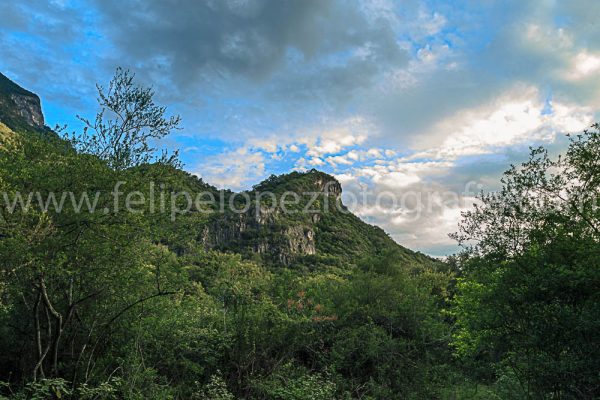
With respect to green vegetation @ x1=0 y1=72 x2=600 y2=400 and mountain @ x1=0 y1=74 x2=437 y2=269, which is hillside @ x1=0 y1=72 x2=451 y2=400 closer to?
green vegetation @ x1=0 y1=72 x2=600 y2=400

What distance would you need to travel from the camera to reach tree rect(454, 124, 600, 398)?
761cm

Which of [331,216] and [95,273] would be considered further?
[331,216]

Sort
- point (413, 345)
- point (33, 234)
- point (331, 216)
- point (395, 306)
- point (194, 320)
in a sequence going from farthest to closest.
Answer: point (331, 216) < point (395, 306) < point (413, 345) < point (194, 320) < point (33, 234)

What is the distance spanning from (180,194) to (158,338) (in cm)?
508

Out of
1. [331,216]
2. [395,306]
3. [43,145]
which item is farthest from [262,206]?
[43,145]

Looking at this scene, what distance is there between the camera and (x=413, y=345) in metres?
15.9

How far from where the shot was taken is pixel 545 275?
26.7 ft

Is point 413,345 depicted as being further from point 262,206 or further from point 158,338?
point 262,206

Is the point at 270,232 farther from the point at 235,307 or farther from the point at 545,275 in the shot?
the point at 545,275

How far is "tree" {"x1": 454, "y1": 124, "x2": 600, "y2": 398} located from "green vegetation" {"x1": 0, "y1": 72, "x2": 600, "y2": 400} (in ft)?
0.11

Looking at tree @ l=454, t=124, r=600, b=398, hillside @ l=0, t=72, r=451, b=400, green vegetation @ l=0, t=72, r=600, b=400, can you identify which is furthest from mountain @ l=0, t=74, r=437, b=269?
tree @ l=454, t=124, r=600, b=398

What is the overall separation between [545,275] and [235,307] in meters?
9.75

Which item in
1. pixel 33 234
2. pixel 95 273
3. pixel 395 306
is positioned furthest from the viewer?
pixel 395 306

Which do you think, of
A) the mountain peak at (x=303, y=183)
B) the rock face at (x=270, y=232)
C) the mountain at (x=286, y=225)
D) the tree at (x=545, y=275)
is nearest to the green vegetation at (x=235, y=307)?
the tree at (x=545, y=275)
